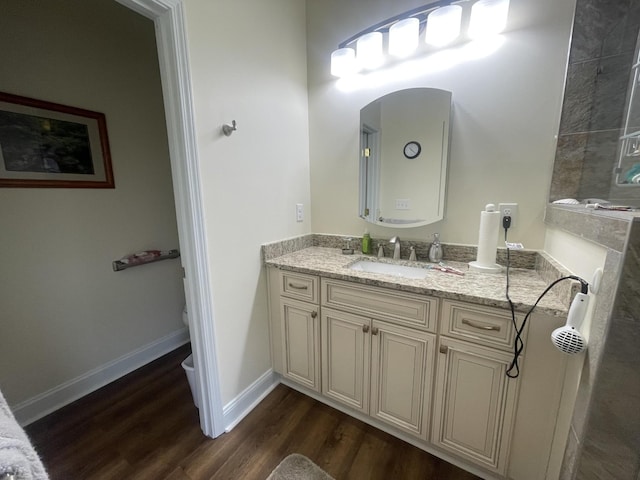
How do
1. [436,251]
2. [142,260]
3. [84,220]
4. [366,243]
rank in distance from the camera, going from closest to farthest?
[436,251]
[84,220]
[366,243]
[142,260]

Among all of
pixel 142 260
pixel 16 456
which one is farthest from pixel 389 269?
pixel 142 260

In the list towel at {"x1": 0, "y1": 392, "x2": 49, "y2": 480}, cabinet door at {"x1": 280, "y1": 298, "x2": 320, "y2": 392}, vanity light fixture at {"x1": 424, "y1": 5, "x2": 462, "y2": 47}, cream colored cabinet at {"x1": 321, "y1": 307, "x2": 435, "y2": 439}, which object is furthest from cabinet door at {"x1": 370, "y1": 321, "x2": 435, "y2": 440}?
vanity light fixture at {"x1": 424, "y1": 5, "x2": 462, "y2": 47}

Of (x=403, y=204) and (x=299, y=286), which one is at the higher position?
(x=403, y=204)

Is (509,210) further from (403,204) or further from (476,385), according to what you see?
(476,385)

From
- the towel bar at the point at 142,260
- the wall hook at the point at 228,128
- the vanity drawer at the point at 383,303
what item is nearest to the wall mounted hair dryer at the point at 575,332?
the vanity drawer at the point at 383,303

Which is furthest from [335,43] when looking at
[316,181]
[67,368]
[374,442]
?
[67,368]

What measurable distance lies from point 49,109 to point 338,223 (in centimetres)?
188

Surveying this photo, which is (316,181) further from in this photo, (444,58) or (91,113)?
(91,113)

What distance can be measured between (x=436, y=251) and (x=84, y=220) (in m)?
2.25

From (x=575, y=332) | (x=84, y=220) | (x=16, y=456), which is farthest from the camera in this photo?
(x=84, y=220)

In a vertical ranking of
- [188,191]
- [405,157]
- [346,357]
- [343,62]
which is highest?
[343,62]

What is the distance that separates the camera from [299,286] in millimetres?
1556

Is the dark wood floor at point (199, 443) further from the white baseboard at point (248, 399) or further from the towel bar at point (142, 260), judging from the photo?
the towel bar at point (142, 260)

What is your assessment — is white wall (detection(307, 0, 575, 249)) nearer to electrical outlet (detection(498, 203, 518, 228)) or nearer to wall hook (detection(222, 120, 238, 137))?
electrical outlet (detection(498, 203, 518, 228))
